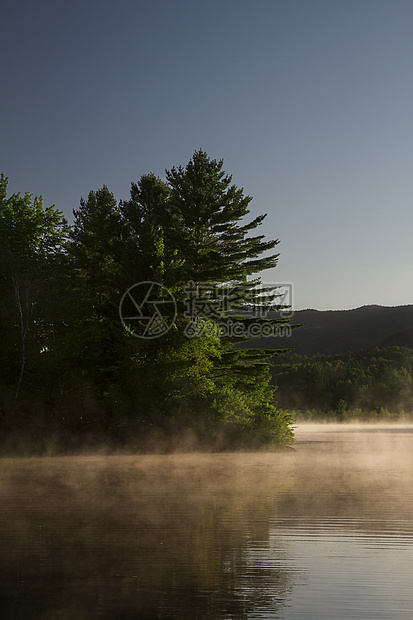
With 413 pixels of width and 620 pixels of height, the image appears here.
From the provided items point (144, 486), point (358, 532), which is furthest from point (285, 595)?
point (144, 486)

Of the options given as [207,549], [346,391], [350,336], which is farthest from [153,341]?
[350,336]

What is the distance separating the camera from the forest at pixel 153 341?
42250mm

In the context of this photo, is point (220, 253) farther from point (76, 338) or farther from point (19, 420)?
point (19, 420)

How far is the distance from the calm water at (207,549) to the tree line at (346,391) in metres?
77.6

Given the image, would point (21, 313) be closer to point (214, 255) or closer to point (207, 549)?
point (214, 255)

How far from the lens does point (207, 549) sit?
10828 millimetres

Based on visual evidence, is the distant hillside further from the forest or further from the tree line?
the forest

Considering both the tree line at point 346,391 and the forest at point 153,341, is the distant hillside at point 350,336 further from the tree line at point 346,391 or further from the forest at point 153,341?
the forest at point 153,341

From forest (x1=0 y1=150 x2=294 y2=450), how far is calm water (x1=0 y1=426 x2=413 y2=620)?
20590mm

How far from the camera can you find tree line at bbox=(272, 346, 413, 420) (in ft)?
325

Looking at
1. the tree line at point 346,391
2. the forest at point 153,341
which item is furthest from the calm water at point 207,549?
the tree line at point 346,391

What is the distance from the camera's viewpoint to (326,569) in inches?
378

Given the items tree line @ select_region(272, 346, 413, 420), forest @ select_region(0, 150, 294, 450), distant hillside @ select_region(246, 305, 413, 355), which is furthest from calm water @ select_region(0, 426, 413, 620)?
distant hillside @ select_region(246, 305, 413, 355)

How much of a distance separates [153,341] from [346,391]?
64.1 m
